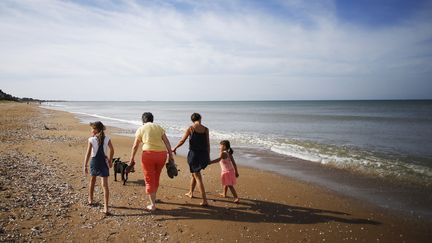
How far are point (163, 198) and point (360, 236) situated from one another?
4.36 metres

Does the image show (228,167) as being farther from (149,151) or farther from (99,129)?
(99,129)

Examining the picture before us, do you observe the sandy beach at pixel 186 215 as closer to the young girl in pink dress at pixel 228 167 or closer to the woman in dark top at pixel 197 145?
the young girl in pink dress at pixel 228 167

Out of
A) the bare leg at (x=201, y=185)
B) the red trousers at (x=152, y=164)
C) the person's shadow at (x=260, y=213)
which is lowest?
the person's shadow at (x=260, y=213)

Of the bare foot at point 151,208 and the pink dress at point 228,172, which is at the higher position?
the pink dress at point 228,172

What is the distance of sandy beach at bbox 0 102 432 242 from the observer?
523cm

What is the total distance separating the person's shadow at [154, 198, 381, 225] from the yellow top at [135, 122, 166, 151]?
1471 millimetres

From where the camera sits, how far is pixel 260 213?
6.42m

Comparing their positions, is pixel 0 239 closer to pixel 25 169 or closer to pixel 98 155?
pixel 98 155

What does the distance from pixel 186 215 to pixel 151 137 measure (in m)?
1.82

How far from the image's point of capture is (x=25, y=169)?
8.85 metres

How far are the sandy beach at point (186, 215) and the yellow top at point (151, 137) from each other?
4.74ft

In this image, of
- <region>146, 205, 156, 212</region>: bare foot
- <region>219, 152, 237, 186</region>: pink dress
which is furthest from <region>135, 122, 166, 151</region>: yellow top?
<region>219, 152, 237, 186</region>: pink dress

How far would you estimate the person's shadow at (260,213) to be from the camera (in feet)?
19.9

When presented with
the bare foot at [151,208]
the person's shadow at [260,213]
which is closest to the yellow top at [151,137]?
the bare foot at [151,208]
